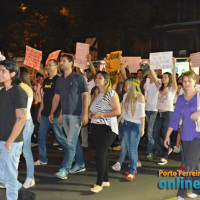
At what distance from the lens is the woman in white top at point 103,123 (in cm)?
700

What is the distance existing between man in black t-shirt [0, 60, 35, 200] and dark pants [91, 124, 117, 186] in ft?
5.90

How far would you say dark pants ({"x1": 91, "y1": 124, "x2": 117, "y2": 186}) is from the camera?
6984mm

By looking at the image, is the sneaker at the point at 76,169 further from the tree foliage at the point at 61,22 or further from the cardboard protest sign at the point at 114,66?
the tree foliage at the point at 61,22

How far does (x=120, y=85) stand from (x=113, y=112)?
396 cm

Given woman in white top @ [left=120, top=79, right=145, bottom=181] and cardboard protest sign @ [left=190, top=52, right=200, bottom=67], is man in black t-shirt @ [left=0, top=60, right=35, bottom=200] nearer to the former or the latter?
woman in white top @ [left=120, top=79, right=145, bottom=181]

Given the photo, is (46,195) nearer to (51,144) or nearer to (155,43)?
(51,144)

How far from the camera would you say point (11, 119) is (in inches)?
211

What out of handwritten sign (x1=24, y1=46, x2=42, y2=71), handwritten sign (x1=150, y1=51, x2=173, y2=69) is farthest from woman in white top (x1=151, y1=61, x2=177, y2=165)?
handwritten sign (x1=24, y1=46, x2=42, y2=71)

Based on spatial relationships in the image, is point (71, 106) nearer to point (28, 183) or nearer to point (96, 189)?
point (28, 183)

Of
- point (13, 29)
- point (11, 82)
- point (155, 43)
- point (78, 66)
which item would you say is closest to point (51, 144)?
point (78, 66)

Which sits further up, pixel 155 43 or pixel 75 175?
pixel 155 43

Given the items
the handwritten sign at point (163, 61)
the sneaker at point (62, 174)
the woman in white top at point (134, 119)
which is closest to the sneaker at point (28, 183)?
the sneaker at point (62, 174)

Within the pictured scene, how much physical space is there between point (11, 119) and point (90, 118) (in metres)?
2.20

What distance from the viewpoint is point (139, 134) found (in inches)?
314
